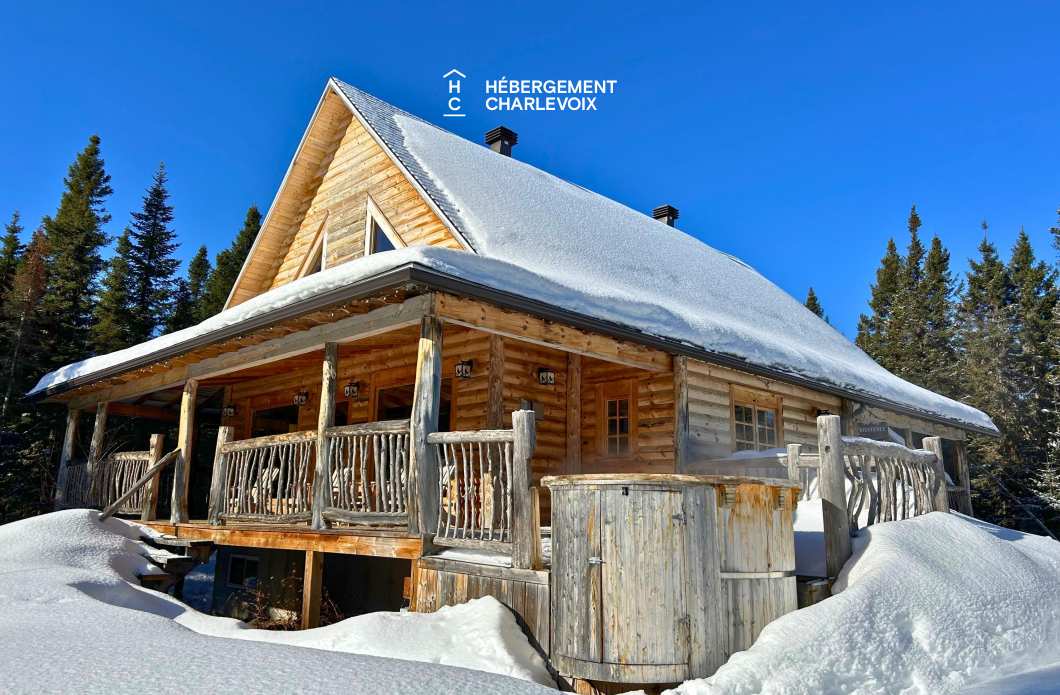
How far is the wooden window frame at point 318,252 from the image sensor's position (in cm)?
1423

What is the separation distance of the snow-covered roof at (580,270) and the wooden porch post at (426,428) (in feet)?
2.52

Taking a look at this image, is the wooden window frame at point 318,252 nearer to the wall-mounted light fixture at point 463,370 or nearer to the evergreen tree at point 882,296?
the wall-mounted light fixture at point 463,370

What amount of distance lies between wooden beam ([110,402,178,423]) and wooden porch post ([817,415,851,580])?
13.2 meters

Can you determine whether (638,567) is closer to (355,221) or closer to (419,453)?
(419,453)

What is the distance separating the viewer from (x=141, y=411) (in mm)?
15703

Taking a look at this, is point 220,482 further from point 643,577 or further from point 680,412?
point 643,577

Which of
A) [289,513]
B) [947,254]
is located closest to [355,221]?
[289,513]

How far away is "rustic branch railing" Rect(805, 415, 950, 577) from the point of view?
6695 mm

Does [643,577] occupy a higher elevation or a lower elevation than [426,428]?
lower

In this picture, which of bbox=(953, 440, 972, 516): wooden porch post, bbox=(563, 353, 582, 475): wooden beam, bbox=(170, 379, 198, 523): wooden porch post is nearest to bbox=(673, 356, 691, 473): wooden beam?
bbox=(563, 353, 582, 475): wooden beam

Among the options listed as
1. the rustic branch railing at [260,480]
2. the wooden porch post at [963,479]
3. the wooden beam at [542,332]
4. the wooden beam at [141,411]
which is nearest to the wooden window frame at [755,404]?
the wooden beam at [542,332]

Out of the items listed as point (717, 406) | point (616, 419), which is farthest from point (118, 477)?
point (717, 406)

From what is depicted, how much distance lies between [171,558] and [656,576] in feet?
25.0

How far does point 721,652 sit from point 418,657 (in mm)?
2176
